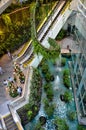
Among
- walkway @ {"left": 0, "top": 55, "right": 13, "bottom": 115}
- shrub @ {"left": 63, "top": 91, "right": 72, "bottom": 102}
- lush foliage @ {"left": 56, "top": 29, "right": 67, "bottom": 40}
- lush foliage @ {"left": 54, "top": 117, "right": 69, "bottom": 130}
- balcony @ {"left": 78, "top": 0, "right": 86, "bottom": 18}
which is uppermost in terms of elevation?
balcony @ {"left": 78, "top": 0, "right": 86, "bottom": 18}

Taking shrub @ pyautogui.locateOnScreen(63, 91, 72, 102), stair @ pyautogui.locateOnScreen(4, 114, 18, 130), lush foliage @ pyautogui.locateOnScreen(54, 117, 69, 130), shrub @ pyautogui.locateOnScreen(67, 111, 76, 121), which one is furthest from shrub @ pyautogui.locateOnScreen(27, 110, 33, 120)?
shrub @ pyautogui.locateOnScreen(63, 91, 72, 102)

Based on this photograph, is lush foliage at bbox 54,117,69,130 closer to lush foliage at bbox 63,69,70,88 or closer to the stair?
the stair

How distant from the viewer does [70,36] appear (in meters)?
34.1

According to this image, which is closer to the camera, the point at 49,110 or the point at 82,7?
the point at 82,7

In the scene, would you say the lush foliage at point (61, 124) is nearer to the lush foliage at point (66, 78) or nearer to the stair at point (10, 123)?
the stair at point (10, 123)

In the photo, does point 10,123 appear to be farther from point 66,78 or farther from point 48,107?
point 66,78

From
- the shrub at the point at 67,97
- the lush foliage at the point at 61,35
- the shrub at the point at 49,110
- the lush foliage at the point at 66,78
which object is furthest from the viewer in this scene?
the lush foliage at the point at 61,35

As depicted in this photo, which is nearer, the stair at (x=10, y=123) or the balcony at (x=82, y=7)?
the balcony at (x=82, y=7)

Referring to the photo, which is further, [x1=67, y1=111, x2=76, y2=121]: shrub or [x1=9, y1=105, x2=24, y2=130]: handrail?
[x1=67, y1=111, x2=76, y2=121]: shrub

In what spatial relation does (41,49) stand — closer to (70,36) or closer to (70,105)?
(70,105)

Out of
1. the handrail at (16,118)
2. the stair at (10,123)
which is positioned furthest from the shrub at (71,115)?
the stair at (10,123)

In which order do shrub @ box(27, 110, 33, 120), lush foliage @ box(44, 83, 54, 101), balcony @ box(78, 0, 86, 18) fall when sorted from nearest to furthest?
1. balcony @ box(78, 0, 86, 18)
2. shrub @ box(27, 110, 33, 120)
3. lush foliage @ box(44, 83, 54, 101)

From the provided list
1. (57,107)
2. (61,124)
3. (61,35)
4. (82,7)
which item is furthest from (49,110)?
(61,35)

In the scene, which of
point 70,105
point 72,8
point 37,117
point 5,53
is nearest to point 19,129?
point 37,117
